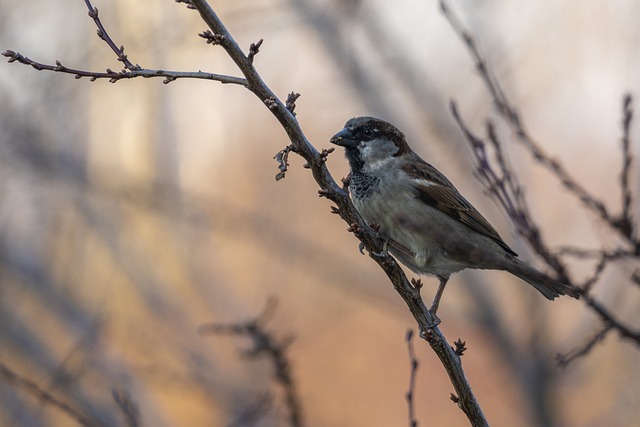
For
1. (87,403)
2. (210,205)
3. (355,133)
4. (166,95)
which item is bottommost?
(87,403)

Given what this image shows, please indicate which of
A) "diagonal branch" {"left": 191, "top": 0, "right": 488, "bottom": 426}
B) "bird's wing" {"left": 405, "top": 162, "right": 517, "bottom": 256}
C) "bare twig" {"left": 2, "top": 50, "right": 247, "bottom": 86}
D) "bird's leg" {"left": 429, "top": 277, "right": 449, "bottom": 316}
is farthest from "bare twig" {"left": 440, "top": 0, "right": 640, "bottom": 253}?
"bird's wing" {"left": 405, "top": 162, "right": 517, "bottom": 256}

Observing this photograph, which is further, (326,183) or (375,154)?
(375,154)

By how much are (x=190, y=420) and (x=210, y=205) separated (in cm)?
300

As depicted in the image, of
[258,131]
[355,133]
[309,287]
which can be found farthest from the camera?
[309,287]

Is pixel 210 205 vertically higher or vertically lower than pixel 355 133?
higher

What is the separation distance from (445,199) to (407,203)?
1.09ft

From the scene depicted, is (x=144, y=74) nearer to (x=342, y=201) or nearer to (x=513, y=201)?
(x=342, y=201)

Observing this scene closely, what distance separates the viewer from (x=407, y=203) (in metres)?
4.22

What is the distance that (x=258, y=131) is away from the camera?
8969mm

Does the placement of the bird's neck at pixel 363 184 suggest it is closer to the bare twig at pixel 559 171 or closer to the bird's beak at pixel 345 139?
the bird's beak at pixel 345 139

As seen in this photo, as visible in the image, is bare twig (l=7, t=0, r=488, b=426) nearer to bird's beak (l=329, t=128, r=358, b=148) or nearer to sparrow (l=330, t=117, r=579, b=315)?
sparrow (l=330, t=117, r=579, b=315)

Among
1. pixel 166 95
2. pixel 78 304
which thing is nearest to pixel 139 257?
pixel 78 304

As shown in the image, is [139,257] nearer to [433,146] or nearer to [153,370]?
[153,370]

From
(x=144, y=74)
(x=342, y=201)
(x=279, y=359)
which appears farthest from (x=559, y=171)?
(x=279, y=359)
